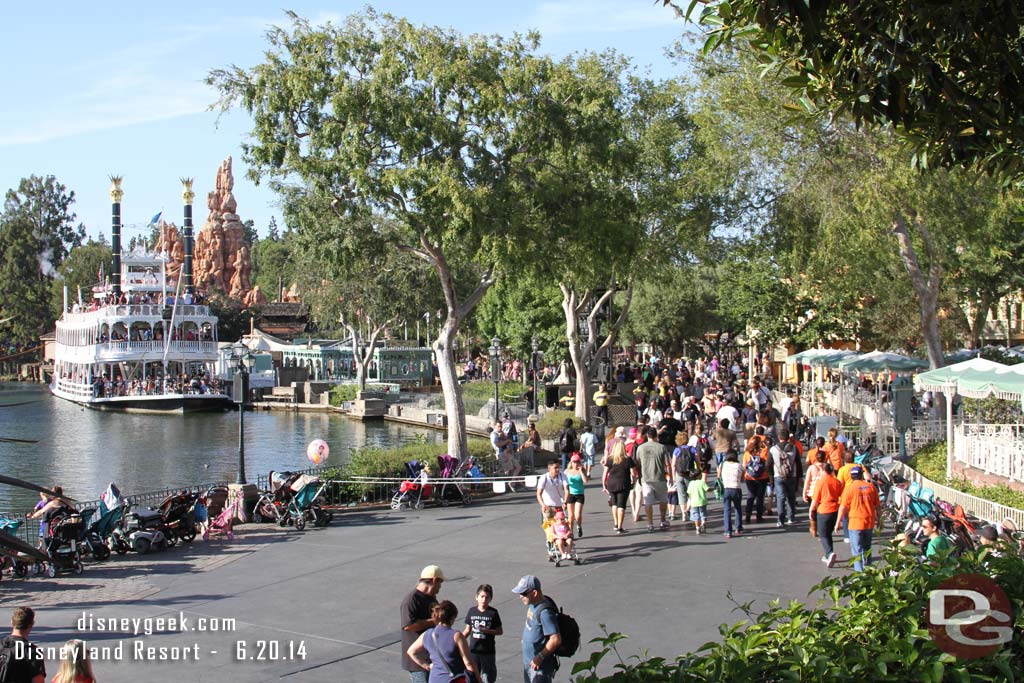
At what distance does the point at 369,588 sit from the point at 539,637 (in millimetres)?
5012

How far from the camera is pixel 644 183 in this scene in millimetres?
30703

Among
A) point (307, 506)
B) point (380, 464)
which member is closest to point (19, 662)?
point (307, 506)

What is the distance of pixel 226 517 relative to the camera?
15.5 m

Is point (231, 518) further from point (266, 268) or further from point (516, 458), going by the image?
point (266, 268)

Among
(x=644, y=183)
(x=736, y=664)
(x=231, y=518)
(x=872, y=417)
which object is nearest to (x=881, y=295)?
(x=644, y=183)

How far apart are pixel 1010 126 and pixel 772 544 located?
804 cm

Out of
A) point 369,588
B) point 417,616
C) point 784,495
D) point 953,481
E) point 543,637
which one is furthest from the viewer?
point 953,481

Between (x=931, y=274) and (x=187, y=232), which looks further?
(x=187, y=232)

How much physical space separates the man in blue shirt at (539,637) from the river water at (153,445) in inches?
670

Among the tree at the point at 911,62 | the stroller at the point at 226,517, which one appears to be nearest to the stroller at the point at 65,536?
the stroller at the point at 226,517

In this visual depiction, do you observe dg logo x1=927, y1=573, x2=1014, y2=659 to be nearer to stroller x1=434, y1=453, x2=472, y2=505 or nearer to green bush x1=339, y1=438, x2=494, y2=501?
stroller x1=434, y1=453, x2=472, y2=505

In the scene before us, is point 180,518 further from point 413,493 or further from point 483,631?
point 483,631

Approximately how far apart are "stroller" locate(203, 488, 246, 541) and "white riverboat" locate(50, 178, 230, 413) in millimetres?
46594

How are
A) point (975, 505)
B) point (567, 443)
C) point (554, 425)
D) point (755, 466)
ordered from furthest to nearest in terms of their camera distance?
point (554, 425) → point (567, 443) → point (755, 466) → point (975, 505)
